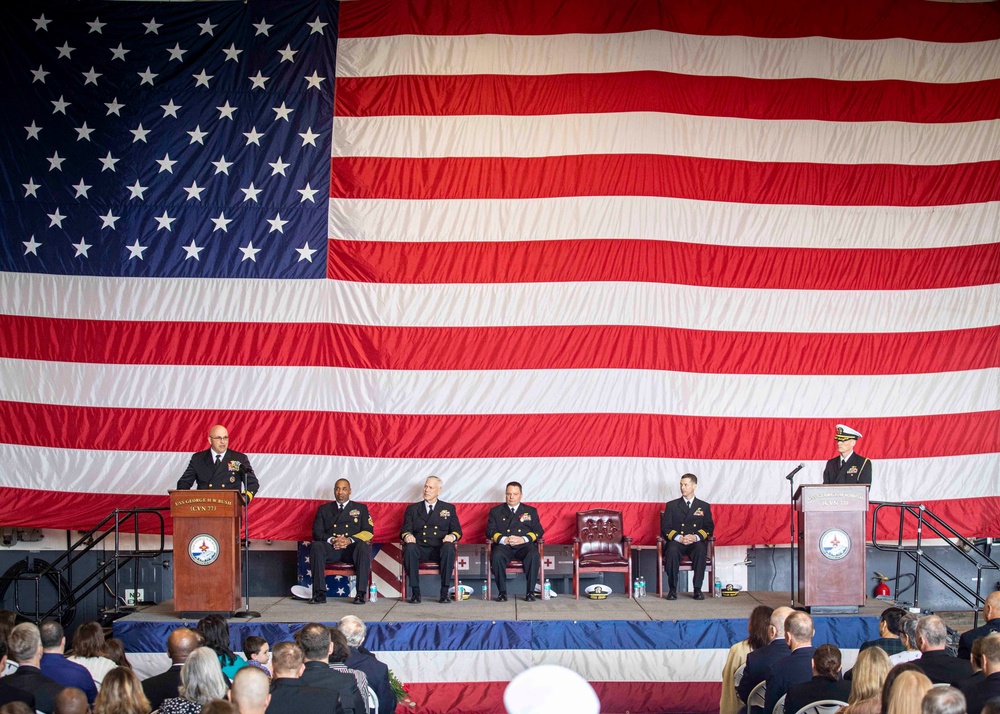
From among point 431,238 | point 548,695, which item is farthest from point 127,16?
point 548,695

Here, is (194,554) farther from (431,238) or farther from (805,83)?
(805,83)

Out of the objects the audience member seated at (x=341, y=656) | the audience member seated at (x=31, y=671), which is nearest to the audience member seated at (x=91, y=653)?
the audience member seated at (x=31, y=671)

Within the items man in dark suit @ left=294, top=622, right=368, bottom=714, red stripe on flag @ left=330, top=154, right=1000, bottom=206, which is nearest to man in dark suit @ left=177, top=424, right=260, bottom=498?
red stripe on flag @ left=330, top=154, right=1000, bottom=206

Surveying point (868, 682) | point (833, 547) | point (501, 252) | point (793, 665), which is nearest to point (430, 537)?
point (501, 252)

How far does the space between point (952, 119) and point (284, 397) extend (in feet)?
24.9

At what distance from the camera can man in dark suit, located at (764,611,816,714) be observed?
5.21 m

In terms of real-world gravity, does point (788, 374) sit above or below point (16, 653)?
above

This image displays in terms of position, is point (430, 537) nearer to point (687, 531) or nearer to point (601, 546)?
point (601, 546)

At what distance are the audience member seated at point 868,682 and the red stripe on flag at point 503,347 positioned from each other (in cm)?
584

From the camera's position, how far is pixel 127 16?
1056cm

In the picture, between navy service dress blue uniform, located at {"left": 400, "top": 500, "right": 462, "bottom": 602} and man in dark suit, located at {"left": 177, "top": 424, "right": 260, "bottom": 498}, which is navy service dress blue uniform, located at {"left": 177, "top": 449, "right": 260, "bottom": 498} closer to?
man in dark suit, located at {"left": 177, "top": 424, "right": 260, "bottom": 498}

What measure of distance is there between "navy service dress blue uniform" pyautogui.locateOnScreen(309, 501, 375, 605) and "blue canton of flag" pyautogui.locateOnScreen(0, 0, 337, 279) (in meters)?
Answer: 2.45

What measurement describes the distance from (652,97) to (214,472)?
5821 mm

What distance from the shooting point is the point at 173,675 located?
199 inches
